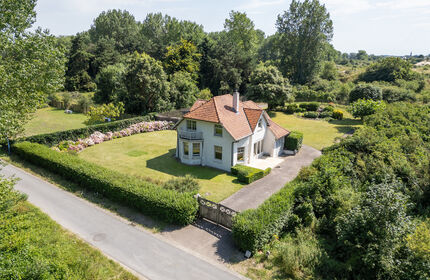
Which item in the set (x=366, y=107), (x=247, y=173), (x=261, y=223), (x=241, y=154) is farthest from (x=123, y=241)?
(x=366, y=107)

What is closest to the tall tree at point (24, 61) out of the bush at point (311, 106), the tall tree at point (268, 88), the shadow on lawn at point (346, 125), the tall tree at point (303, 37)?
the tall tree at point (268, 88)

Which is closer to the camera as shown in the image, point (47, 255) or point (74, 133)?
point (47, 255)

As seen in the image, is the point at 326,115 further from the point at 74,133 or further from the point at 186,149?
the point at 74,133

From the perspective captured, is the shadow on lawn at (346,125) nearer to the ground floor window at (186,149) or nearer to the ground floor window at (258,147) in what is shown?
the ground floor window at (258,147)

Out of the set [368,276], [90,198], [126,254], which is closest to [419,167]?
[368,276]

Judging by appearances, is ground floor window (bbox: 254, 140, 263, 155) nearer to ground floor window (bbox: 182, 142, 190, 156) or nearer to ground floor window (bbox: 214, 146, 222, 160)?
ground floor window (bbox: 214, 146, 222, 160)

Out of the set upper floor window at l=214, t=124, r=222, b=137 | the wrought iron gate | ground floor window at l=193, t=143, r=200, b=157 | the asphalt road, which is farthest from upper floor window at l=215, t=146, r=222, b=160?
the asphalt road
